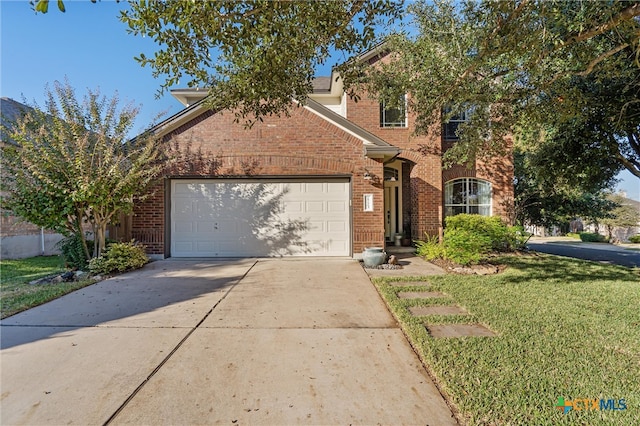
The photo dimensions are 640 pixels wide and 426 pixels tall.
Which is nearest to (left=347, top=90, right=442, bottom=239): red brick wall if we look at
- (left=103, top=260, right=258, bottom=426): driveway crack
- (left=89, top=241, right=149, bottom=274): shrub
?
(left=103, top=260, right=258, bottom=426): driveway crack

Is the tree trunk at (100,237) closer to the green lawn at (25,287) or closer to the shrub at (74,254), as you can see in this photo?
the shrub at (74,254)

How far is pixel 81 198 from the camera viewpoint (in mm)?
6984

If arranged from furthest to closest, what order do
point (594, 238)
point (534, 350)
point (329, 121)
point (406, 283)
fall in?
point (594, 238)
point (329, 121)
point (406, 283)
point (534, 350)

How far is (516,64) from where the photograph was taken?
567 cm

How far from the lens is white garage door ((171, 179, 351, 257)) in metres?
9.52

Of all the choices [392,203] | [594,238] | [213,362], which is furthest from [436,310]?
[594,238]

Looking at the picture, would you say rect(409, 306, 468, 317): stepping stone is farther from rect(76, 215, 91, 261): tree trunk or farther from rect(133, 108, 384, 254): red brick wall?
rect(76, 215, 91, 261): tree trunk

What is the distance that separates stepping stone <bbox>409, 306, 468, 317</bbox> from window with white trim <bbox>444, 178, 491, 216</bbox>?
7772 millimetres

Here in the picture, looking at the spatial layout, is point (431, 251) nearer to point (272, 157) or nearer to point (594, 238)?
point (272, 157)

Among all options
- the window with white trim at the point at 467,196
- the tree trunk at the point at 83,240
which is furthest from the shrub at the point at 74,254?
the window with white trim at the point at 467,196

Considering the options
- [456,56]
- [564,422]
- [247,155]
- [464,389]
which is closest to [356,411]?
[464,389]

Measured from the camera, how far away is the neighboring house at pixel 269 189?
30.5 feet

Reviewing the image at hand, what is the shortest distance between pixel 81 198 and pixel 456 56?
8.43m

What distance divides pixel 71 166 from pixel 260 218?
16.0ft
